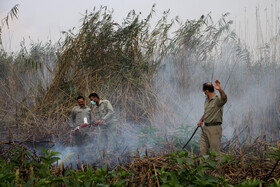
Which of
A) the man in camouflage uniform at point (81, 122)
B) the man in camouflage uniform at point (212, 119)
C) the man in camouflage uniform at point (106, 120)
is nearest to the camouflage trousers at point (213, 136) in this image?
the man in camouflage uniform at point (212, 119)

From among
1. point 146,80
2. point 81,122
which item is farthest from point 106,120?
point 146,80

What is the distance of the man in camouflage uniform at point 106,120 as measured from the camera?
5.22 metres

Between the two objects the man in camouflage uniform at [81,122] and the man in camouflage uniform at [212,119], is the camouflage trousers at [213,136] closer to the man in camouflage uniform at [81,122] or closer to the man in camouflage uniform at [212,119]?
the man in camouflage uniform at [212,119]

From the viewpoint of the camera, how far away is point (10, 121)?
20.3 feet

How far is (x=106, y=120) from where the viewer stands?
521 cm

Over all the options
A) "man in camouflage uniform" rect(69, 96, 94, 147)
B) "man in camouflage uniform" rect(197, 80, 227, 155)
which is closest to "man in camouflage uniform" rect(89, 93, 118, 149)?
"man in camouflage uniform" rect(69, 96, 94, 147)

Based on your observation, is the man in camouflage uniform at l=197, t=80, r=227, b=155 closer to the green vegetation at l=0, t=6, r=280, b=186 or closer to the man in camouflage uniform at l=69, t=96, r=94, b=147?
the green vegetation at l=0, t=6, r=280, b=186

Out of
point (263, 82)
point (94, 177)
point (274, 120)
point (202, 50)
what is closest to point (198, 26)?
point (202, 50)

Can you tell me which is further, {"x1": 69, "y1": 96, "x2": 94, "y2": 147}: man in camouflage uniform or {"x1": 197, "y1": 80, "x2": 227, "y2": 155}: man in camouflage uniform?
{"x1": 69, "y1": 96, "x2": 94, "y2": 147}: man in camouflage uniform

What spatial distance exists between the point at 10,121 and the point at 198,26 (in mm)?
4445

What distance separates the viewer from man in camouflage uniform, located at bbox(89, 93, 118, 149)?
206 inches

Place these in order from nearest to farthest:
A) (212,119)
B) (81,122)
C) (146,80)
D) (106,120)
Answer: (212,119) → (106,120) → (81,122) → (146,80)

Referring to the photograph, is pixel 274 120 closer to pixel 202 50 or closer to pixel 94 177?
pixel 202 50

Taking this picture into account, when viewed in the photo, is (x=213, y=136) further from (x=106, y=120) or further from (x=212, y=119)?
(x=106, y=120)
